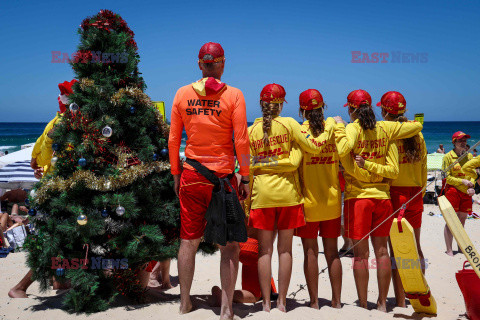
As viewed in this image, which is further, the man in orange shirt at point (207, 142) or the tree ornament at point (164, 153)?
the tree ornament at point (164, 153)

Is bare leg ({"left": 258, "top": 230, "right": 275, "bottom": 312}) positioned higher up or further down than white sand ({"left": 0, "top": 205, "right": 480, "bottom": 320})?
higher up

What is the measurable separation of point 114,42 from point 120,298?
2642 millimetres

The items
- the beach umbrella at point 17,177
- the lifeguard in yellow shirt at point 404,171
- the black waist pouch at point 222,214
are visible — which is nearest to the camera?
the black waist pouch at point 222,214

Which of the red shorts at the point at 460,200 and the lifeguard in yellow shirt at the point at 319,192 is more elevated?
the lifeguard in yellow shirt at the point at 319,192

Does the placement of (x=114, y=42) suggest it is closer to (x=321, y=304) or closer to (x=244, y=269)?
(x=244, y=269)

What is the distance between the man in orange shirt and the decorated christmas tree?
546mm

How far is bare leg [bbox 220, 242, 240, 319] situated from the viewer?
365cm

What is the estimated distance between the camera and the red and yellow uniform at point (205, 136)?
3.62m

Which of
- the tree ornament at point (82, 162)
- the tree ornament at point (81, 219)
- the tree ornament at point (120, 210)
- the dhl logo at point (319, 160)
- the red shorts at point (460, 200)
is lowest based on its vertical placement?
the red shorts at point (460, 200)

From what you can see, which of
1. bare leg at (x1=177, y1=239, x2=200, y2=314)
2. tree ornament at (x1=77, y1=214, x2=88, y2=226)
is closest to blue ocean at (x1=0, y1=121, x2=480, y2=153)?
tree ornament at (x1=77, y1=214, x2=88, y2=226)

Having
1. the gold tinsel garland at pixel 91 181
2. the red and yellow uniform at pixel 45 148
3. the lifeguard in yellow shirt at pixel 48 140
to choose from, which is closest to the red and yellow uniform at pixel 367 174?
the gold tinsel garland at pixel 91 181

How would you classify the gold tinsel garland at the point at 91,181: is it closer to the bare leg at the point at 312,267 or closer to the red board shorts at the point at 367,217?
the bare leg at the point at 312,267

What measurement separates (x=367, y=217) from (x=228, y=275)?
160cm

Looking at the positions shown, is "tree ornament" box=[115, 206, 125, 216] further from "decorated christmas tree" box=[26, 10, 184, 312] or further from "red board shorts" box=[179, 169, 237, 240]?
"red board shorts" box=[179, 169, 237, 240]
